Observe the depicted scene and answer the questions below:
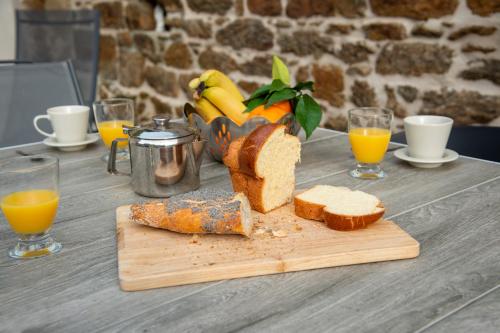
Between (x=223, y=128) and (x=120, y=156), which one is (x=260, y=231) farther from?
(x=120, y=156)

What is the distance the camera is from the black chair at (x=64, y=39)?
2740 millimetres

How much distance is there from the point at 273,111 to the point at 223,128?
135 mm

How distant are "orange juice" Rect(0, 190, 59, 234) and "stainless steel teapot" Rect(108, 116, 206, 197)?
0.82ft

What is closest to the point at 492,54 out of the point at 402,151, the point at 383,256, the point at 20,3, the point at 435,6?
the point at 435,6

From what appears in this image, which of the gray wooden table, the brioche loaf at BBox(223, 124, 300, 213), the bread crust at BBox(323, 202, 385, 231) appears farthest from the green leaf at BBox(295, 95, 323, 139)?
the bread crust at BBox(323, 202, 385, 231)

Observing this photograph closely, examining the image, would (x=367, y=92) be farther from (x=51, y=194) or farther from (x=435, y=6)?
(x=51, y=194)

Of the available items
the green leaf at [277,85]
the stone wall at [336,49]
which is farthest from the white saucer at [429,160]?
the stone wall at [336,49]

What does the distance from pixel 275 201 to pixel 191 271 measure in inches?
12.3

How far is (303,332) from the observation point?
28.0 inches

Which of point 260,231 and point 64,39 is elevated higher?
point 64,39

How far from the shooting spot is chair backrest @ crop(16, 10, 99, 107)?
274 cm

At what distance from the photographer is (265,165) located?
1114 millimetres

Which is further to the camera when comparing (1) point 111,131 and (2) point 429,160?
(1) point 111,131

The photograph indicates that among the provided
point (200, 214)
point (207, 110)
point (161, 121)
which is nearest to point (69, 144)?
point (207, 110)
